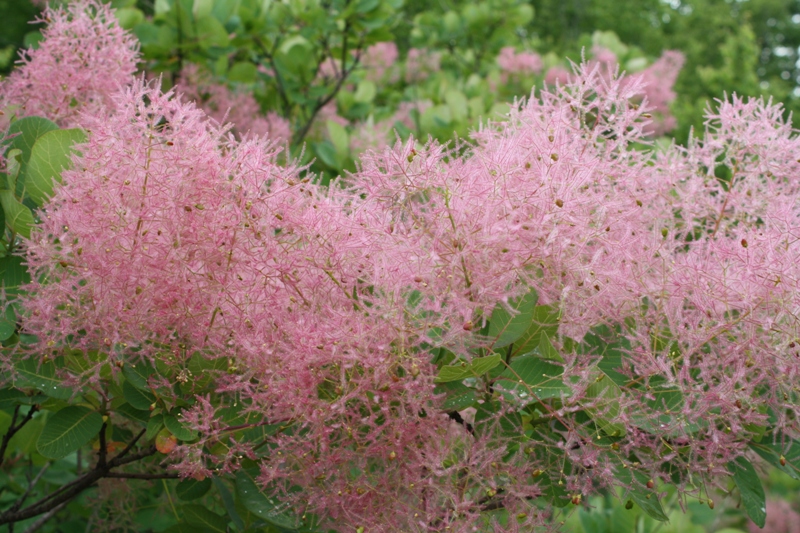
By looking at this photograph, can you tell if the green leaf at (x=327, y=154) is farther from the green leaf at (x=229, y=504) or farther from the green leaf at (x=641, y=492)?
the green leaf at (x=641, y=492)

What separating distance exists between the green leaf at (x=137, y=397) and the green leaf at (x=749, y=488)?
107cm

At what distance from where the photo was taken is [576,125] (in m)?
1.35

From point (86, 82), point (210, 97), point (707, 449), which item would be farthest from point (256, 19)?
point (707, 449)

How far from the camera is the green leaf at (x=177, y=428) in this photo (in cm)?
125

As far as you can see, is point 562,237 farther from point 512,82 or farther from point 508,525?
point 512,82

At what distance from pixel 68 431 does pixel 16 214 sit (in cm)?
43

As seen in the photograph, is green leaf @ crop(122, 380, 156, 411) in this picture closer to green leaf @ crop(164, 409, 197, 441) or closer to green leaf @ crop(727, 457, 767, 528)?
green leaf @ crop(164, 409, 197, 441)

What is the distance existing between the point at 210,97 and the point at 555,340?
2123mm

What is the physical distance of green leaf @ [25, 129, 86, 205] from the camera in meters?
1.41

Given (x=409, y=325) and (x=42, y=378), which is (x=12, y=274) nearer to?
(x=42, y=378)

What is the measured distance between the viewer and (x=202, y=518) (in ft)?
4.95

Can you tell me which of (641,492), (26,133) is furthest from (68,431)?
(641,492)

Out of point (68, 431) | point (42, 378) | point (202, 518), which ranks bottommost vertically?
point (202, 518)

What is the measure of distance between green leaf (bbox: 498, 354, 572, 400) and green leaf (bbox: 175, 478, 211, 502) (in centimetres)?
64
